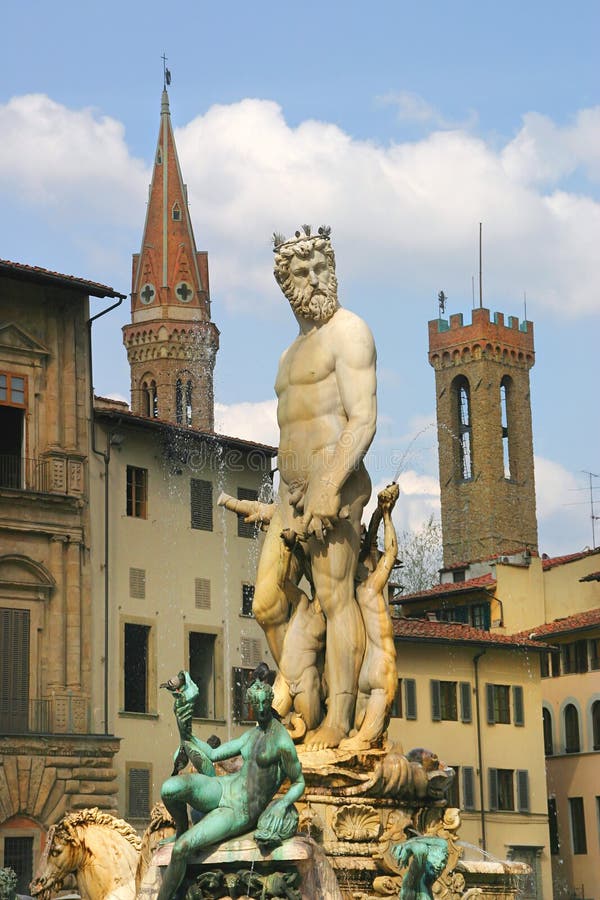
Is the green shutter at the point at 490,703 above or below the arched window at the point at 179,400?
below

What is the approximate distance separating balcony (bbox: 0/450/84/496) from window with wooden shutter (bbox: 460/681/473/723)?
58.3 ft

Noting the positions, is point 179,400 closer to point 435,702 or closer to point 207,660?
point 435,702

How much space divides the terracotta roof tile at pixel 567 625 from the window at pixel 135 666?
65.7 feet

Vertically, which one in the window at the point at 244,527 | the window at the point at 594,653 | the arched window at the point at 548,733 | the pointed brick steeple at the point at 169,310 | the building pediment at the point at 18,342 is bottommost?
the arched window at the point at 548,733

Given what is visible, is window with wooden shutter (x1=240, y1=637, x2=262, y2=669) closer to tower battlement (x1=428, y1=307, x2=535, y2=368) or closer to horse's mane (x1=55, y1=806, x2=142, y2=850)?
horse's mane (x1=55, y1=806, x2=142, y2=850)

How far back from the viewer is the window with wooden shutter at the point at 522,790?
63844mm

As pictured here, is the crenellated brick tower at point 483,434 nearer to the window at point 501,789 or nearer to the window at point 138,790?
the window at point 501,789

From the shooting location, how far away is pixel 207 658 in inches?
2124

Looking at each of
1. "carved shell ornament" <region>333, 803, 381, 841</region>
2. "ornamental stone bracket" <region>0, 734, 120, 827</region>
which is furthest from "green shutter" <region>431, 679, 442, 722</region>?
"carved shell ornament" <region>333, 803, 381, 841</region>

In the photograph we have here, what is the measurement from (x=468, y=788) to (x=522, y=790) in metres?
2.97

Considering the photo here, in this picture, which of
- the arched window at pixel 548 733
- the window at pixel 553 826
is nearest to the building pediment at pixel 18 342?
A: the arched window at pixel 548 733

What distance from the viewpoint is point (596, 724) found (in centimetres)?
6719

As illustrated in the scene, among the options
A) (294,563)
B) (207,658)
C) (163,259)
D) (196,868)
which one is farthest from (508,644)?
(163,259)

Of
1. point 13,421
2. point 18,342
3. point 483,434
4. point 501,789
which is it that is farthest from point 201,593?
point 483,434
